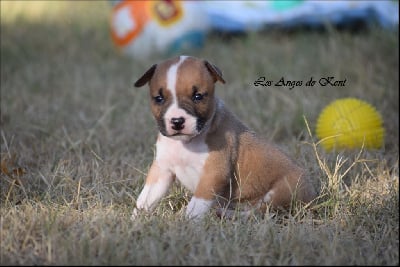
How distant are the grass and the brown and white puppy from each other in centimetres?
14

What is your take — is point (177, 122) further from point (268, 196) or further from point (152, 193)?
point (268, 196)

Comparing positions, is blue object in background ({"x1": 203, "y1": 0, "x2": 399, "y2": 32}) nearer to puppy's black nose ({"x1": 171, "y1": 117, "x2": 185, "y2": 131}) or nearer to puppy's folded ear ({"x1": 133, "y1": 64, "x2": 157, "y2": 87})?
puppy's folded ear ({"x1": 133, "y1": 64, "x2": 157, "y2": 87})

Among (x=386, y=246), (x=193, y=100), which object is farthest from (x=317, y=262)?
(x=193, y=100)

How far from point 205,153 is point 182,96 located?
1.19ft

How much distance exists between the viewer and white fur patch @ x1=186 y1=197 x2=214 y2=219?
3592mm

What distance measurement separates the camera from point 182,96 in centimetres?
352

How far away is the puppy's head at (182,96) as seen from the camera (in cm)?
346

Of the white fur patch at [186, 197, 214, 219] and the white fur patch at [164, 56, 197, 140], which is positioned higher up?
the white fur patch at [164, 56, 197, 140]

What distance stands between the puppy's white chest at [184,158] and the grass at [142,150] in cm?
22

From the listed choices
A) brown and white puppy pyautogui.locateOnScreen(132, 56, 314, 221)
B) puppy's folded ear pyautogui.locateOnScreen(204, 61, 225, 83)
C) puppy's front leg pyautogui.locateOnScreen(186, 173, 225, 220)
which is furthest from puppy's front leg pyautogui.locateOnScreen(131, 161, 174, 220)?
puppy's folded ear pyautogui.locateOnScreen(204, 61, 225, 83)

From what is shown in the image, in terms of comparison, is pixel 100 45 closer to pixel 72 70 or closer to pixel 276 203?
pixel 72 70

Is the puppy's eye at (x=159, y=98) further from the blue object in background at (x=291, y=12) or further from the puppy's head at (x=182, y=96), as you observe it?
the blue object in background at (x=291, y=12)

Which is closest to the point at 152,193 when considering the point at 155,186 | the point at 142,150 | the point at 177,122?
the point at 155,186

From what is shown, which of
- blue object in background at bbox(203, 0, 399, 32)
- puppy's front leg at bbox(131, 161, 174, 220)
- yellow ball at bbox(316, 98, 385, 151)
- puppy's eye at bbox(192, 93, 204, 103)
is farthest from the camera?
blue object in background at bbox(203, 0, 399, 32)
